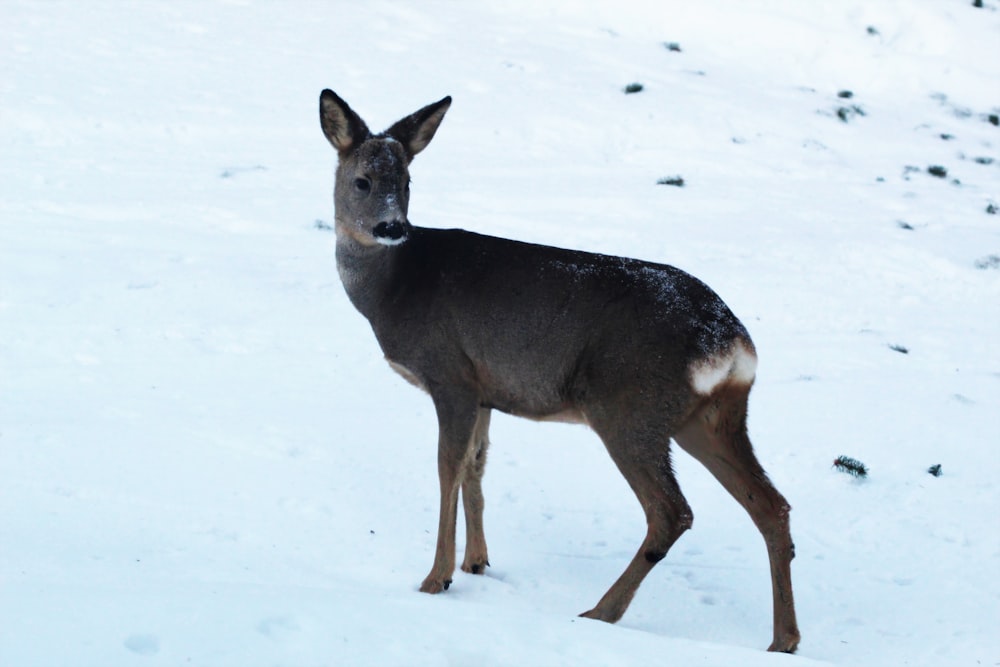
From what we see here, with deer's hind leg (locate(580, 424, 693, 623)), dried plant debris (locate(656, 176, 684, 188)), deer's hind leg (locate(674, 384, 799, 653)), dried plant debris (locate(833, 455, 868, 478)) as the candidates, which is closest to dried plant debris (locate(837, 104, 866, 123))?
dried plant debris (locate(656, 176, 684, 188))

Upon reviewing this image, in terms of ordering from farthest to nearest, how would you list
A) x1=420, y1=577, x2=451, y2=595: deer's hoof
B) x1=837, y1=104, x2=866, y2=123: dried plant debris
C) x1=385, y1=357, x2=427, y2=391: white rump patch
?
x1=837, y1=104, x2=866, y2=123: dried plant debris < x1=385, y1=357, x2=427, y2=391: white rump patch < x1=420, y1=577, x2=451, y2=595: deer's hoof

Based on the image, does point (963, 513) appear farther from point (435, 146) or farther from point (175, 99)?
point (175, 99)

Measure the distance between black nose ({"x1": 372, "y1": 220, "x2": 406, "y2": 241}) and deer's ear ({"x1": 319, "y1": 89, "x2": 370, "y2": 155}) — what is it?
2.45ft

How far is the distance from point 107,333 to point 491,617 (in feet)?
19.2

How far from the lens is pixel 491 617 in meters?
5.08

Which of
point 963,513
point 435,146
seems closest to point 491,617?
point 963,513

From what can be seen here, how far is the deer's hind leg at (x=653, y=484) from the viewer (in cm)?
620

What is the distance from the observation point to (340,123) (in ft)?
23.5

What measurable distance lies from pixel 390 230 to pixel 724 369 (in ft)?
6.16

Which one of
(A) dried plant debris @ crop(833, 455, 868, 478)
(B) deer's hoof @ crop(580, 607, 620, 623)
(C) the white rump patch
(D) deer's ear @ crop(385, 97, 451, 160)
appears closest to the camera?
(B) deer's hoof @ crop(580, 607, 620, 623)

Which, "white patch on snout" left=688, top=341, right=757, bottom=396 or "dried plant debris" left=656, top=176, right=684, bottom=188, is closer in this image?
"white patch on snout" left=688, top=341, right=757, bottom=396

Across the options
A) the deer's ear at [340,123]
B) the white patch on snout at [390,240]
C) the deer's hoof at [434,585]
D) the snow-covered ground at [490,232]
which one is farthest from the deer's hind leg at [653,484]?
the deer's ear at [340,123]

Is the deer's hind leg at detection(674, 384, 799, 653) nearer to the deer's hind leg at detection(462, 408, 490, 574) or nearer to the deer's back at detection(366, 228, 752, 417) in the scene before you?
the deer's back at detection(366, 228, 752, 417)

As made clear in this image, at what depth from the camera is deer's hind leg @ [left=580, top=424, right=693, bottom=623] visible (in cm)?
620
